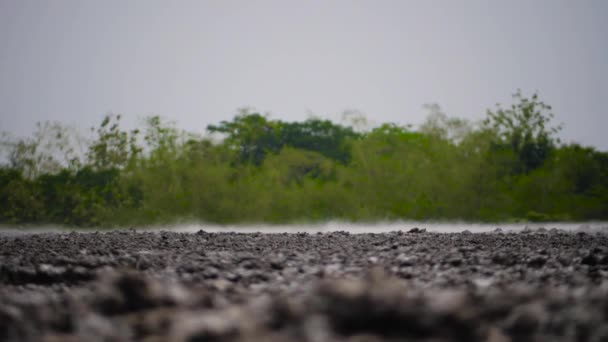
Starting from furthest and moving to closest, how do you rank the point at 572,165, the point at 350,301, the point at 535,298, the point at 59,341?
the point at 572,165
the point at 535,298
the point at 350,301
the point at 59,341

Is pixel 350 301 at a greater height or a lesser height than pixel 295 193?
lesser

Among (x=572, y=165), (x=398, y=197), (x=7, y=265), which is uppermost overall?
(x=572, y=165)

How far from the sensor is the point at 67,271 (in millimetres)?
4973

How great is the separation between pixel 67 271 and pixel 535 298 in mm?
4304

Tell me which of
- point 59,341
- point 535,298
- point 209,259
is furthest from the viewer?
point 209,259

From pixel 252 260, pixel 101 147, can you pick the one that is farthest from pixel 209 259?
pixel 101 147

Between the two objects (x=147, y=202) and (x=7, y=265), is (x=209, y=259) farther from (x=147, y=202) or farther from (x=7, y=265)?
(x=147, y=202)

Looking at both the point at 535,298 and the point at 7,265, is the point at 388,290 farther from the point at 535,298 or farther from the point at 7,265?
the point at 7,265

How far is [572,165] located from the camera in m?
26.2

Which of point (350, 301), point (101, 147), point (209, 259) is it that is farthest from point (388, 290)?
point (101, 147)

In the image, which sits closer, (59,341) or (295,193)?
(59,341)

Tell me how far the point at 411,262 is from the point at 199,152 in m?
20.7

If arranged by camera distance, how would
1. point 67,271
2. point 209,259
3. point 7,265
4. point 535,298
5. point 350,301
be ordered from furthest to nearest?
point 209,259
point 7,265
point 67,271
point 535,298
point 350,301

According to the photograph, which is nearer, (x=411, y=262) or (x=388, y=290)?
(x=388, y=290)
